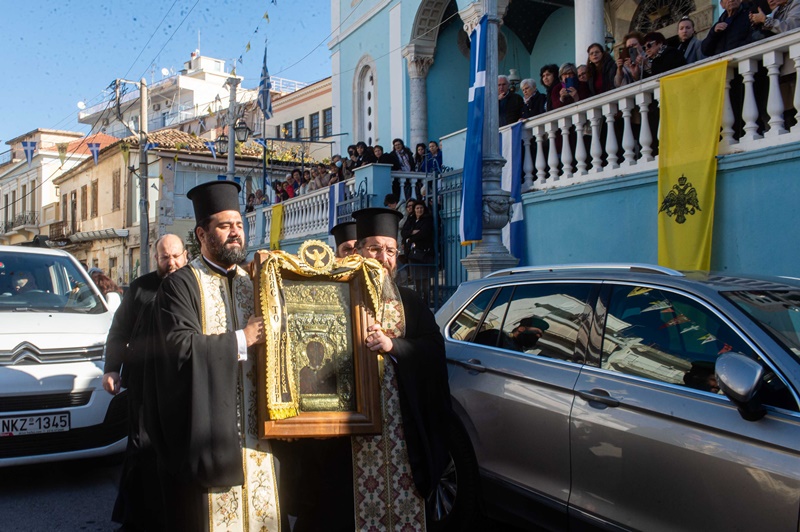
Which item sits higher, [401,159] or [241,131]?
[241,131]

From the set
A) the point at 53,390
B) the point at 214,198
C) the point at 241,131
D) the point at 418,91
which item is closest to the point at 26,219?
the point at 241,131

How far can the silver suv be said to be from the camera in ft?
9.09

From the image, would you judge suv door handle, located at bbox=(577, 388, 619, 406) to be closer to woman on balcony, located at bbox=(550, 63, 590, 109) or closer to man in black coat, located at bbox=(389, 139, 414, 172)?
woman on balcony, located at bbox=(550, 63, 590, 109)

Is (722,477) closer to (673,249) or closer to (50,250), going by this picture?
(673,249)

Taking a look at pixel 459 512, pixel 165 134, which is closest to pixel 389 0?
pixel 459 512

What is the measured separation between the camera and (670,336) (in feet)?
11.1

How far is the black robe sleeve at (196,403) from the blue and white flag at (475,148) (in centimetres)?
506

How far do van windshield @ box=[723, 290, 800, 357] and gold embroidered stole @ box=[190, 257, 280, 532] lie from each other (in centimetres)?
215

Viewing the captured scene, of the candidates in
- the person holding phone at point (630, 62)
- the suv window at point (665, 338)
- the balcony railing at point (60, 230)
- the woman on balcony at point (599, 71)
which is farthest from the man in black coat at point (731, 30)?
the balcony railing at point (60, 230)

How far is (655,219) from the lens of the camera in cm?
802

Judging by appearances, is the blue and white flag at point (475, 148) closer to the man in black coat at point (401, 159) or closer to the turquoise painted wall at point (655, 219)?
the turquoise painted wall at point (655, 219)

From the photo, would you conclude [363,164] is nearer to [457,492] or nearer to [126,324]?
[126,324]

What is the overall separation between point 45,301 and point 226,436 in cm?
457

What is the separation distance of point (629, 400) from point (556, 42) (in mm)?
15199
